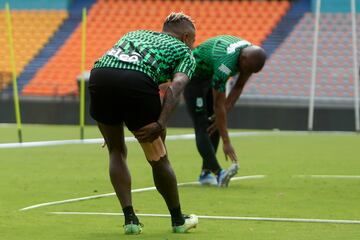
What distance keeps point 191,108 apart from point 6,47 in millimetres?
25799

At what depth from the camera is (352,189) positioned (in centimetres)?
1107

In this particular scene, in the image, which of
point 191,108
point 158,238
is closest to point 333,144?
point 191,108

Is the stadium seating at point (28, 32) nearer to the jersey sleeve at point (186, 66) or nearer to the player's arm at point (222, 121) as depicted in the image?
the player's arm at point (222, 121)

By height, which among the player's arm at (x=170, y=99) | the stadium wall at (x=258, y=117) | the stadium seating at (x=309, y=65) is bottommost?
the stadium wall at (x=258, y=117)

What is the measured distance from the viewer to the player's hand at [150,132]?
6934 millimetres

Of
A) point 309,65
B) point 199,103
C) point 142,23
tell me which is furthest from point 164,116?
point 142,23

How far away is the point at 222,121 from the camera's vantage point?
11078 mm

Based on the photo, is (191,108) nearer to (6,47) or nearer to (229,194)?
(229,194)

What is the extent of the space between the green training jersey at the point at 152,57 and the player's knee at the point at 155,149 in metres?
0.42

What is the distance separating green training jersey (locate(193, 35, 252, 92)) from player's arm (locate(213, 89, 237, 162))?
5.2 inches

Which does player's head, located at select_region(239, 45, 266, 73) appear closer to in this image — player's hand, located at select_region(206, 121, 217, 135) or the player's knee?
player's hand, located at select_region(206, 121, 217, 135)

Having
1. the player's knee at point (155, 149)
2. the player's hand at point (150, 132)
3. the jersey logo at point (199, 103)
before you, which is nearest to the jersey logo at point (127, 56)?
the player's hand at point (150, 132)

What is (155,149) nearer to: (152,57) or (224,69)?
(152,57)

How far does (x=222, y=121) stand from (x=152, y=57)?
408cm
